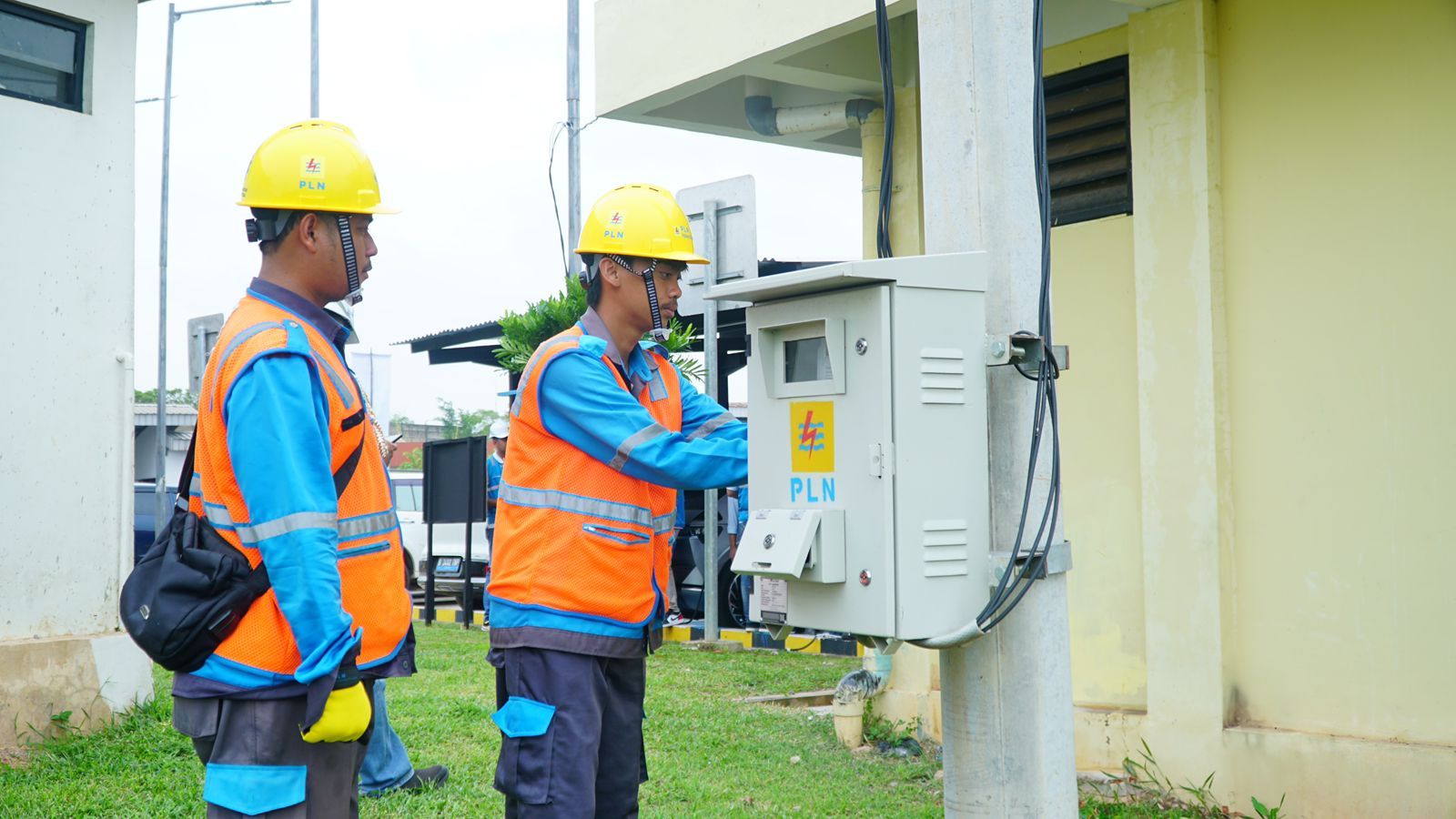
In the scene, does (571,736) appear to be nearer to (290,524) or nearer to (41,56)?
(290,524)

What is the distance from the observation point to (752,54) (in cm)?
645

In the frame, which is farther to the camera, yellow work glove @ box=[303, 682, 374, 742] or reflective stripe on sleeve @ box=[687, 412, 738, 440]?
reflective stripe on sleeve @ box=[687, 412, 738, 440]

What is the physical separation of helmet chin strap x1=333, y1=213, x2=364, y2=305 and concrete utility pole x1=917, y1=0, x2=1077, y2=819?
4.45 feet

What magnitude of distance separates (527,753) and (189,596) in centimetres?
104

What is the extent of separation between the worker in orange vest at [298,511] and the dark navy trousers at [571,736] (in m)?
0.47

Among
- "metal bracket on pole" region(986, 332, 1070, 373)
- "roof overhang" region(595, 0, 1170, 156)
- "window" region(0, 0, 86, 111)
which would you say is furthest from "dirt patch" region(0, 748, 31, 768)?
"metal bracket on pole" region(986, 332, 1070, 373)

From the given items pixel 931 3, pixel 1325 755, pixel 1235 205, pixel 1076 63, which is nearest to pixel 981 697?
pixel 931 3

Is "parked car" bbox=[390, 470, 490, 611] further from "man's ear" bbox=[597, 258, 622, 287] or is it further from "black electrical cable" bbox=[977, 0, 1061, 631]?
"black electrical cable" bbox=[977, 0, 1061, 631]

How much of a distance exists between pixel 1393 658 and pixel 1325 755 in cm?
42

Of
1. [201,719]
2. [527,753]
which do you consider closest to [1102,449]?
[527,753]

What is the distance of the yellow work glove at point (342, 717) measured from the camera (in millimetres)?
2744

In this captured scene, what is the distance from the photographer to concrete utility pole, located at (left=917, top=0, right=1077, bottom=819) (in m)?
2.97

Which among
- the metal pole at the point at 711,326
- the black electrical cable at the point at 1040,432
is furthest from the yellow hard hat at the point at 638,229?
the metal pole at the point at 711,326

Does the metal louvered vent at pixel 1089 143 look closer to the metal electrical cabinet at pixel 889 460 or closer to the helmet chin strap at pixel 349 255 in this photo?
the metal electrical cabinet at pixel 889 460
